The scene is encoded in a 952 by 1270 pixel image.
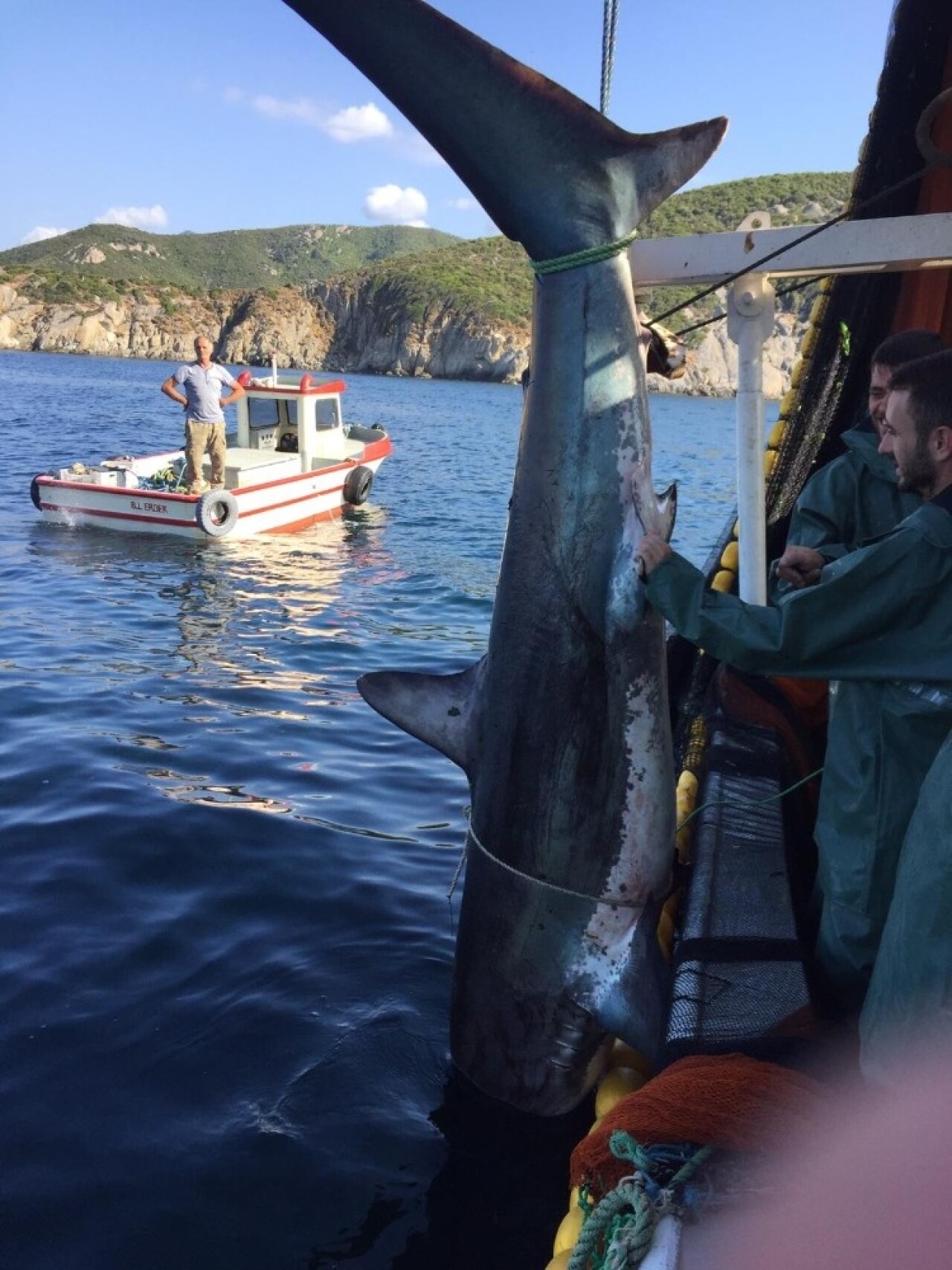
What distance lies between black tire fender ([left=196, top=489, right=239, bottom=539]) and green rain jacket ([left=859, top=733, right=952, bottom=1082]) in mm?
15386

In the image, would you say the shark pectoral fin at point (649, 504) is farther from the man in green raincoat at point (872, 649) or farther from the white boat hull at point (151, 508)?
the white boat hull at point (151, 508)

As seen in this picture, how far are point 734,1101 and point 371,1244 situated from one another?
1684 millimetres

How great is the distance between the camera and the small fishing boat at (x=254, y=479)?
17.1 meters

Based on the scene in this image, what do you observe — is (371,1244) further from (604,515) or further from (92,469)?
(92,469)

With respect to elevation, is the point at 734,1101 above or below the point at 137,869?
above

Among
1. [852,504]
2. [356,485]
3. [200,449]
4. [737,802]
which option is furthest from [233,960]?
[356,485]

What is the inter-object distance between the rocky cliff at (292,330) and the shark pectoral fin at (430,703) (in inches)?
4407

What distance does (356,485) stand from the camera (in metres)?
20.4

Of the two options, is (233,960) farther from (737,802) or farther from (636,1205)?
(636,1205)

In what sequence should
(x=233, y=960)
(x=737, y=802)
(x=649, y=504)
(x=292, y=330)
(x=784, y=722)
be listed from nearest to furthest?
1. (x=649, y=504)
2. (x=737, y=802)
3. (x=784, y=722)
4. (x=233, y=960)
5. (x=292, y=330)

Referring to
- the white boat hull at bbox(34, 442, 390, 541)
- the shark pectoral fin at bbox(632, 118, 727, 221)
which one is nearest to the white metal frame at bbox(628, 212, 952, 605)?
the shark pectoral fin at bbox(632, 118, 727, 221)

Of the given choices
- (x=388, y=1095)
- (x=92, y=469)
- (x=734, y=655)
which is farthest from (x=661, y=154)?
(x=92, y=469)

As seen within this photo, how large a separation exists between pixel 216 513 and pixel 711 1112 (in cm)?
1548

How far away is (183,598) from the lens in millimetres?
13414
